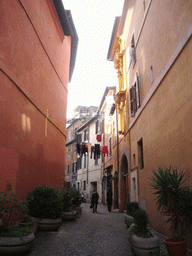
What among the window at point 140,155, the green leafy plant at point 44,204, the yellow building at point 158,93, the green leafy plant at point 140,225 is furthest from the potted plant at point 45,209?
the window at point 140,155

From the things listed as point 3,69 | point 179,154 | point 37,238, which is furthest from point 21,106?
point 179,154

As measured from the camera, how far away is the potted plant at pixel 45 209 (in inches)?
284

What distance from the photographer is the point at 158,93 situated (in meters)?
7.65

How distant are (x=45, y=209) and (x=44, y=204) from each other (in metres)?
0.15

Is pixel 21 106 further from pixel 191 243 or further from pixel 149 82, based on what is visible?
pixel 191 243

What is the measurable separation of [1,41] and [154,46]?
16.0 feet

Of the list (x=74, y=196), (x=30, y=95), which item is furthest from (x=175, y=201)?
(x=74, y=196)

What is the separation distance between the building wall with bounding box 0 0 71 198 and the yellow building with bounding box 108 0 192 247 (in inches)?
155

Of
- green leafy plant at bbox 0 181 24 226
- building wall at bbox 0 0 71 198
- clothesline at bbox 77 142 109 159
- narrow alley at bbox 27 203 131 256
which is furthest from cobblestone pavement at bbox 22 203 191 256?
clothesline at bbox 77 142 109 159

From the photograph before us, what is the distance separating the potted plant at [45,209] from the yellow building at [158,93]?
126 inches

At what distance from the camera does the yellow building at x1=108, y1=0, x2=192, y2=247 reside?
18.1 feet

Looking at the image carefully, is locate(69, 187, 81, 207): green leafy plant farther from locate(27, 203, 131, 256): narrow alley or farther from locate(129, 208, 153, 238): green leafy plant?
locate(129, 208, 153, 238): green leafy plant

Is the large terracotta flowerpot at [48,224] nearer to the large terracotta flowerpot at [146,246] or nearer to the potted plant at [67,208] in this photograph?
the potted plant at [67,208]

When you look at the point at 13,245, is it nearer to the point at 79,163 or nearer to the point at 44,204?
the point at 44,204
